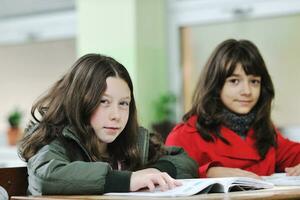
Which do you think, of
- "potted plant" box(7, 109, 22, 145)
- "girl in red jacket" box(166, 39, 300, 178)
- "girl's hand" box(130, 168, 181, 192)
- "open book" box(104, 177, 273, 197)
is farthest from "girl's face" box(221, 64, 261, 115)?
"potted plant" box(7, 109, 22, 145)

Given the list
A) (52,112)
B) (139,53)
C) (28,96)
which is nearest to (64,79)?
(52,112)

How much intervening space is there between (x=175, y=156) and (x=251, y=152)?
1.62 feet

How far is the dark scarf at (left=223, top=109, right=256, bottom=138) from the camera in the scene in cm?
242

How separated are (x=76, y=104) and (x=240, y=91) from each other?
80 centimetres

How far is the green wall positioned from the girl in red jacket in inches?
95.8

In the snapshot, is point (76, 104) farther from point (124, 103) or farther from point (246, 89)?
point (246, 89)

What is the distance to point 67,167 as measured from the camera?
1593 mm

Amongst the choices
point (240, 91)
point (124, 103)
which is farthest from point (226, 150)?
point (124, 103)

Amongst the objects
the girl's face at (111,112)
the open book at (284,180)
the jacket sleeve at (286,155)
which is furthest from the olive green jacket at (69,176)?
the jacket sleeve at (286,155)

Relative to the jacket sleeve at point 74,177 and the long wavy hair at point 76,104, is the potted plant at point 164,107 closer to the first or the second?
the long wavy hair at point 76,104

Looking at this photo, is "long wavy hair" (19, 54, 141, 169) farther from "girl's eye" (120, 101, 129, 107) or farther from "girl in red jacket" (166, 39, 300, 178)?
"girl in red jacket" (166, 39, 300, 178)

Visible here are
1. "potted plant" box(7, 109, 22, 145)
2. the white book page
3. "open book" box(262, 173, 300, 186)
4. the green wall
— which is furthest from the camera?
"potted plant" box(7, 109, 22, 145)

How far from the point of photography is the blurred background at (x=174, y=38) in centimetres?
477

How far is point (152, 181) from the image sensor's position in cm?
154
